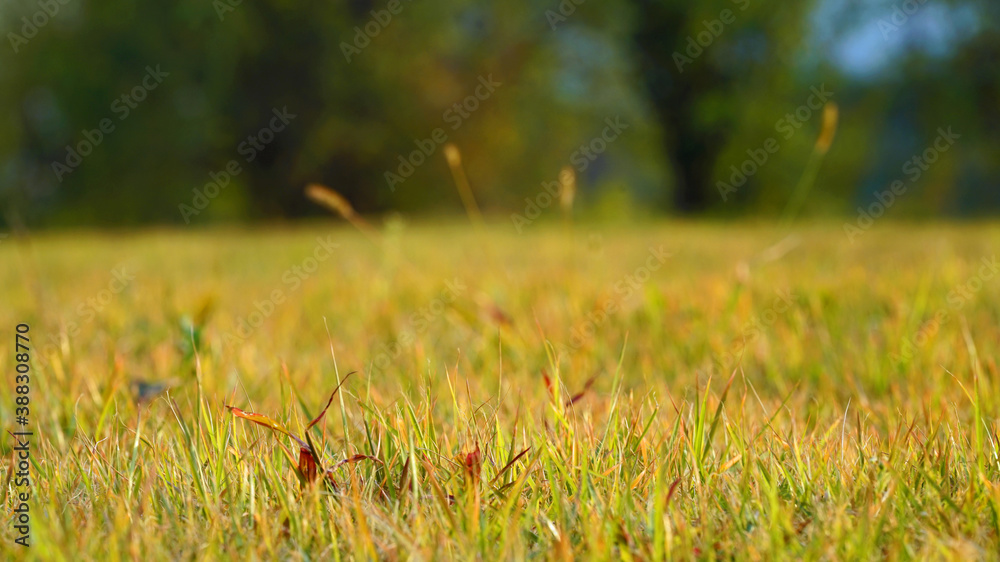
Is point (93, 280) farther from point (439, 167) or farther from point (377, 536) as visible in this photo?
point (439, 167)

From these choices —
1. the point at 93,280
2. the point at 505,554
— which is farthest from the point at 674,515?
the point at 93,280

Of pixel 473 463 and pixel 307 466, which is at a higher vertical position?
pixel 307 466

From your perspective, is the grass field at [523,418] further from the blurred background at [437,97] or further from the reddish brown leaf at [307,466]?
the blurred background at [437,97]

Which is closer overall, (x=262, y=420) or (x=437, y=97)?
(x=262, y=420)

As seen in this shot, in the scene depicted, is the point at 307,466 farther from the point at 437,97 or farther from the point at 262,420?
the point at 437,97

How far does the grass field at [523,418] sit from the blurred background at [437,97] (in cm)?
1229

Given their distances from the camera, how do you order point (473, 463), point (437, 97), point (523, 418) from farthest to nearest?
point (437, 97) → point (523, 418) → point (473, 463)

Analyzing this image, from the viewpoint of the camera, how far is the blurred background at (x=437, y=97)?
1538 centimetres

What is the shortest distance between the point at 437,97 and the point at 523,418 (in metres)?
16.3

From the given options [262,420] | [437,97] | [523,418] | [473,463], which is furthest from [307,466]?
[437,97]

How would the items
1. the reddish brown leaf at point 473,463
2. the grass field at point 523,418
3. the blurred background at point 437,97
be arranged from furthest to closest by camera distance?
the blurred background at point 437,97 < the reddish brown leaf at point 473,463 < the grass field at point 523,418

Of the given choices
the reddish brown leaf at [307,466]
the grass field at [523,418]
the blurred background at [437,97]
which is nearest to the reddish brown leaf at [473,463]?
the grass field at [523,418]

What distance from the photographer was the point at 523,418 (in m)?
1.51

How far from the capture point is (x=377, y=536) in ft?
3.26
